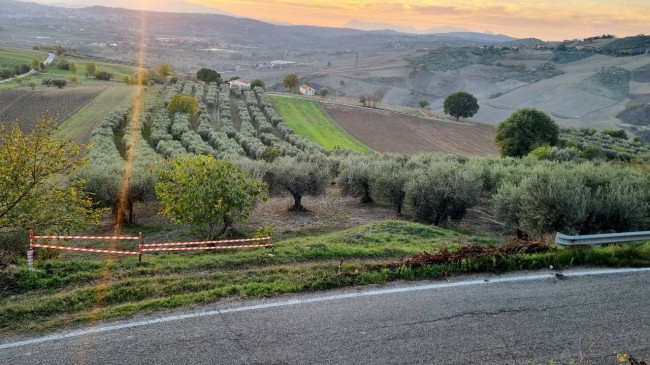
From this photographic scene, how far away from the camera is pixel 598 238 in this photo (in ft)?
39.3

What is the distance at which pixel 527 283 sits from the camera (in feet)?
34.1

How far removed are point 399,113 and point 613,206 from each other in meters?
80.9

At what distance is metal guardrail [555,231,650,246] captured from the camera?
1179cm

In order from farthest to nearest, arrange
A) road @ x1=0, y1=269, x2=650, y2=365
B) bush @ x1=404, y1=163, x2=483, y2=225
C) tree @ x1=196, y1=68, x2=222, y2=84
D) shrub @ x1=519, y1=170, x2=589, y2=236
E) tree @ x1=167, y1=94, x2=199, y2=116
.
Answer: tree @ x1=196, y1=68, x2=222, y2=84
tree @ x1=167, y1=94, x2=199, y2=116
bush @ x1=404, y1=163, x2=483, y2=225
shrub @ x1=519, y1=170, x2=589, y2=236
road @ x1=0, y1=269, x2=650, y2=365

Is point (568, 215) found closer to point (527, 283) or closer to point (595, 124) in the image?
point (527, 283)

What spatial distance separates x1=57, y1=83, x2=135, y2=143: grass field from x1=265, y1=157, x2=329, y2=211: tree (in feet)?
104

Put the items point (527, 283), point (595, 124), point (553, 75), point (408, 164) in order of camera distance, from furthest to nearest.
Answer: point (553, 75) → point (595, 124) → point (408, 164) → point (527, 283)

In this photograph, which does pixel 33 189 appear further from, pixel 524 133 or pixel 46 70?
pixel 46 70

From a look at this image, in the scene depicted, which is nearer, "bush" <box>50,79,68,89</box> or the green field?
the green field

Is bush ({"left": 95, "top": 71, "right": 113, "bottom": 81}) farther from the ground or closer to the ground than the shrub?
closer to the ground

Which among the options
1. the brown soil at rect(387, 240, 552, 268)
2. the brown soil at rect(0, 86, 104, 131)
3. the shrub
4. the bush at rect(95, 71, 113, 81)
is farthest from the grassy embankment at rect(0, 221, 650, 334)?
the bush at rect(95, 71, 113, 81)

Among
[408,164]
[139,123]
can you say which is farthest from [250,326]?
[139,123]

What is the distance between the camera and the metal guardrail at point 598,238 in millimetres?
11789

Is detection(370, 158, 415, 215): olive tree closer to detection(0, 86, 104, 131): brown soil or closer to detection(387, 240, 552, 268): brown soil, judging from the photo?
detection(387, 240, 552, 268): brown soil
